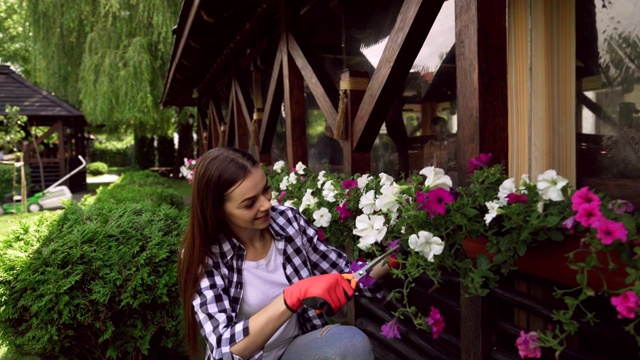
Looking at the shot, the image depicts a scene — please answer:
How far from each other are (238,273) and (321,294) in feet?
1.51

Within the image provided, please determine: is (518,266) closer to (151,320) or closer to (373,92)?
(373,92)

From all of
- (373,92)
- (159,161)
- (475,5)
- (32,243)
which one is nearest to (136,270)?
(32,243)

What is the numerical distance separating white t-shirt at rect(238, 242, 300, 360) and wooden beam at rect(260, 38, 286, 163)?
8.73 ft

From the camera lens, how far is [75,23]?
47.0 ft

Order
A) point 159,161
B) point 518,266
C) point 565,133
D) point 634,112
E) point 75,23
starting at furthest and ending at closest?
point 159,161 < point 75,23 < point 565,133 < point 634,112 < point 518,266

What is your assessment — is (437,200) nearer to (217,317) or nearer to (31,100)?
(217,317)

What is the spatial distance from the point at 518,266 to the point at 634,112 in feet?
2.35

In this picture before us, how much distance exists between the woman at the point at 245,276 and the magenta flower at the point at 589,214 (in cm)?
69

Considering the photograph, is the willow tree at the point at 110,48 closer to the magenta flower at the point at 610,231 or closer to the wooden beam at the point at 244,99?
the wooden beam at the point at 244,99

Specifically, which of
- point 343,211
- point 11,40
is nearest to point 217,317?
point 343,211

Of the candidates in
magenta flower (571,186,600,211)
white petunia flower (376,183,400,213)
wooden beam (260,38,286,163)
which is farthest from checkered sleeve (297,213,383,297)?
wooden beam (260,38,286,163)

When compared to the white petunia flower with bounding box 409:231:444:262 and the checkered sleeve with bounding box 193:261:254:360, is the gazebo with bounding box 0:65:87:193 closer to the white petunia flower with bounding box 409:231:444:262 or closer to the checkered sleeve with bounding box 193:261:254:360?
the checkered sleeve with bounding box 193:261:254:360

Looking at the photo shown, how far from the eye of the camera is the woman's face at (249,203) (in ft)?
5.67

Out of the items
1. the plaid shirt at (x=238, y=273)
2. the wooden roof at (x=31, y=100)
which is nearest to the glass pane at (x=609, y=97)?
the plaid shirt at (x=238, y=273)
